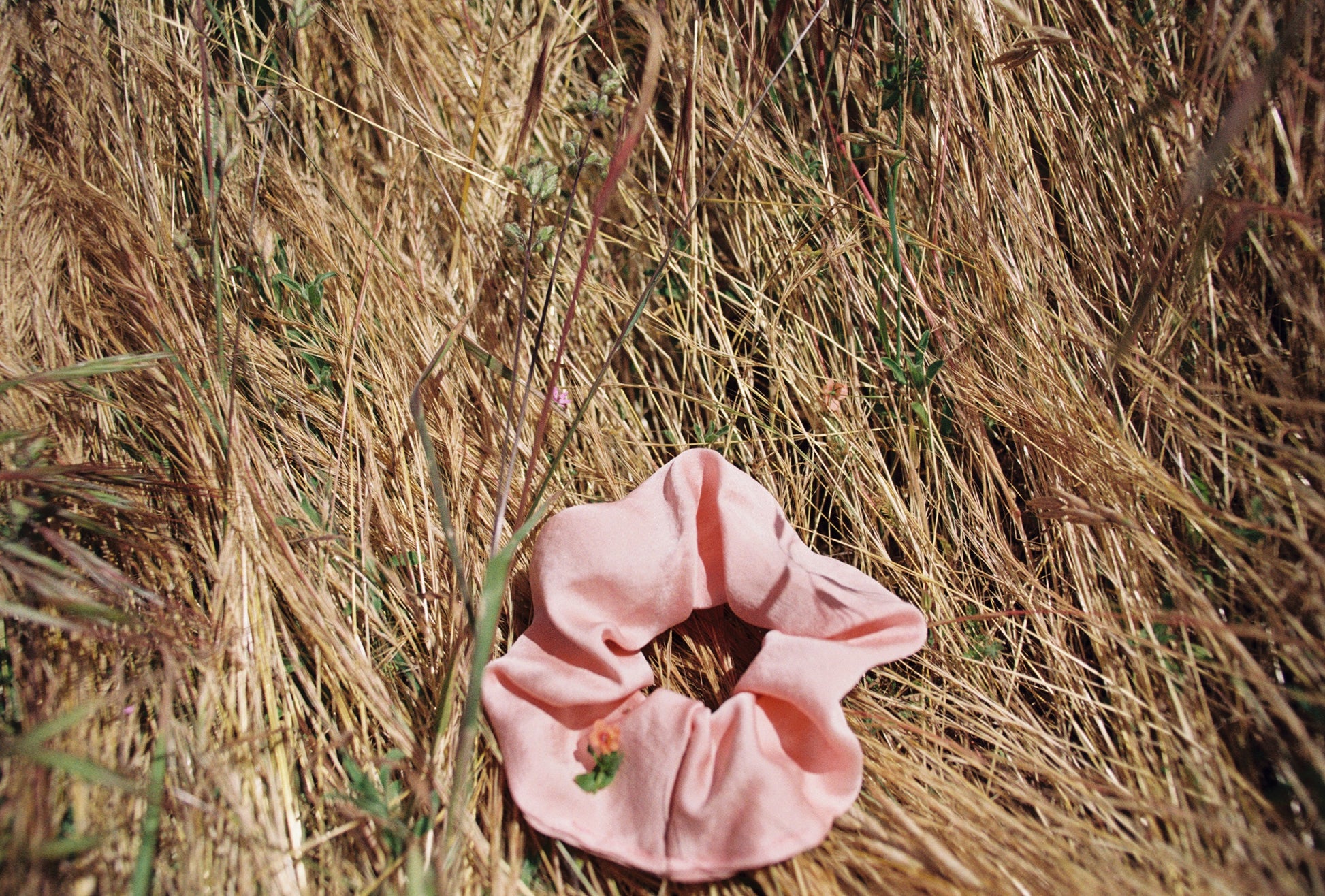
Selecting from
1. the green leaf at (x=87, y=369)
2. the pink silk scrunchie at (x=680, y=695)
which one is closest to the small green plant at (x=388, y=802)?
the pink silk scrunchie at (x=680, y=695)

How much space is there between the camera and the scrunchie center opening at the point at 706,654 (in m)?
1.32

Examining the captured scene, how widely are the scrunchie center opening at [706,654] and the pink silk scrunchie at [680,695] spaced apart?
6 centimetres

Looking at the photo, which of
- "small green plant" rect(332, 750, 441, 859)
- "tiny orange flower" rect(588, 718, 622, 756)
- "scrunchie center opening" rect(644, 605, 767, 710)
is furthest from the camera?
"scrunchie center opening" rect(644, 605, 767, 710)

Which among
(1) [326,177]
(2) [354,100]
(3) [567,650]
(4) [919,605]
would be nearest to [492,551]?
(3) [567,650]

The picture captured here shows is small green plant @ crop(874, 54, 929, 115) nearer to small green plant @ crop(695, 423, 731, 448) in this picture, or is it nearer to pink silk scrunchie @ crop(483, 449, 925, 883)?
small green plant @ crop(695, 423, 731, 448)

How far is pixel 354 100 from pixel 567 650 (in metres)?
1.31

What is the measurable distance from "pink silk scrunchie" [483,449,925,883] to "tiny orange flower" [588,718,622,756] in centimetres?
2

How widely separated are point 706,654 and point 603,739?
282 mm

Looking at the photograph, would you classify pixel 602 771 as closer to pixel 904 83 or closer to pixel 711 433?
pixel 711 433

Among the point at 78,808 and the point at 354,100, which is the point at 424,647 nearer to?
the point at 78,808

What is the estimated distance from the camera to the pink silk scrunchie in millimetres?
1032

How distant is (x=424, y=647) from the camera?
1.24 meters

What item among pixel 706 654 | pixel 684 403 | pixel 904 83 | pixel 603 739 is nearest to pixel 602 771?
pixel 603 739

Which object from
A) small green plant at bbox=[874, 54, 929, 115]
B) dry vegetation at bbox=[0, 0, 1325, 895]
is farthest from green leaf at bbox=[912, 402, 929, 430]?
small green plant at bbox=[874, 54, 929, 115]
